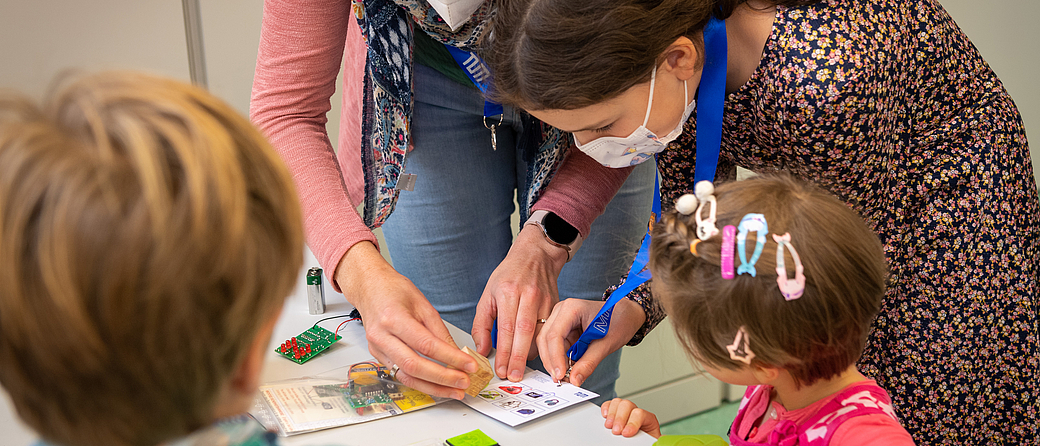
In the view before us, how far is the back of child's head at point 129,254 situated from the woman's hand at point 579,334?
2.18ft

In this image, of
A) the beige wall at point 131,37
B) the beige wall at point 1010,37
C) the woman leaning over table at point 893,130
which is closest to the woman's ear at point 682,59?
the woman leaning over table at point 893,130

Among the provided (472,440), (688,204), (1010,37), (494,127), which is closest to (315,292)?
(494,127)

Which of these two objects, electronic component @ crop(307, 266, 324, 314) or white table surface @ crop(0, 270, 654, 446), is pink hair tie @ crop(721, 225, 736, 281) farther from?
electronic component @ crop(307, 266, 324, 314)

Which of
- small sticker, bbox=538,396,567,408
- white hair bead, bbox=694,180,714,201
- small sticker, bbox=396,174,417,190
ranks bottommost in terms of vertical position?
small sticker, bbox=538,396,567,408

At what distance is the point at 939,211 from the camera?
0.98 metres

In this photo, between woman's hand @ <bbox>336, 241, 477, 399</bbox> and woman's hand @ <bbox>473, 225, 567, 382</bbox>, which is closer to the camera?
woman's hand @ <bbox>336, 241, 477, 399</bbox>

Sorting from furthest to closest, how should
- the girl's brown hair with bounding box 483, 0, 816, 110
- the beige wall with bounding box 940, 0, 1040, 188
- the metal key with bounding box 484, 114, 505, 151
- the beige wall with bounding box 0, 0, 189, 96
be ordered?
the beige wall with bounding box 940, 0, 1040, 188, the beige wall with bounding box 0, 0, 189, 96, the metal key with bounding box 484, 114, 505, 151, the girl's brown hair with bounding box 483, 0, 816, 110

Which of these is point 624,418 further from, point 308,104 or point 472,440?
point 308,104

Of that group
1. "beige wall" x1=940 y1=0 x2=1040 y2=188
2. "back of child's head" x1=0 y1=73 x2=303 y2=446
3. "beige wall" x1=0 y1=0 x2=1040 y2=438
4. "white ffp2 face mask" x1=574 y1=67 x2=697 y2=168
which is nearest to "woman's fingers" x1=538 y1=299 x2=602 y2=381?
"white ffp2 face mask" x1=574 y1=67 x2=697 y2=168

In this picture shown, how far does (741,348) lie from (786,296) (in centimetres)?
8

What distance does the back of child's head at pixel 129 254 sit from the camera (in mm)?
387

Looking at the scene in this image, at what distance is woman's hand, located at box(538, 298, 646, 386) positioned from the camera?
3.54ft

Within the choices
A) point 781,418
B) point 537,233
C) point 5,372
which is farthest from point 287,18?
point 781,418

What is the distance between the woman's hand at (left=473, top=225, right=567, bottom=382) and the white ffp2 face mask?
224mm
